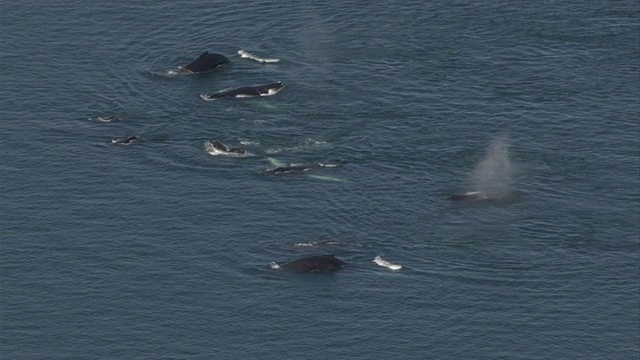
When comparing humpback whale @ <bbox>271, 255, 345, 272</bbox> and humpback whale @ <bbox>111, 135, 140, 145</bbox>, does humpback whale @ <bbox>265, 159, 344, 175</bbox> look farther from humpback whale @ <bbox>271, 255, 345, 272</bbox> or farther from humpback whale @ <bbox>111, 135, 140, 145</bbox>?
humpback whale @ <bbox>271, 255, 345, 272</bbox>

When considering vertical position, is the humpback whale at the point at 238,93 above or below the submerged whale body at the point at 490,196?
above

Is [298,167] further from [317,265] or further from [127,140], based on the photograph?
[127,140]

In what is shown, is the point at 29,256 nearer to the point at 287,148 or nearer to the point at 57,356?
the point at 57,356

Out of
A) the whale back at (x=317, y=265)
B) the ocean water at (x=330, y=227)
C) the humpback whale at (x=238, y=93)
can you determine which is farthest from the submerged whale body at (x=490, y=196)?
the humpback whale at (x=238, y=93)

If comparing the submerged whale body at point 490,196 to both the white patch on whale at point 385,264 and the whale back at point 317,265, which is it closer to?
the white patch on whale at point 385,264

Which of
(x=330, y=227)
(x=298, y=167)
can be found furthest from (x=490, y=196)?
(x=298, y=167)

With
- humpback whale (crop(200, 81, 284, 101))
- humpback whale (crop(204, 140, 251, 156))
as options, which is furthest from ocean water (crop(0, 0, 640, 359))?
humpback whale (crop(200, 81, 284, 101))
